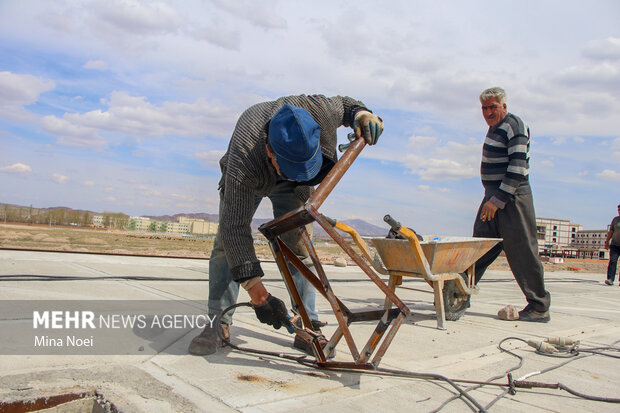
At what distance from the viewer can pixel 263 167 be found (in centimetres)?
244

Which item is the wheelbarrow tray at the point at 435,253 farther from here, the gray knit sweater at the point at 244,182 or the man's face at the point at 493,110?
the gray knit sweater at the point at 244,182

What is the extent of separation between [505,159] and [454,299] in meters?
1.44

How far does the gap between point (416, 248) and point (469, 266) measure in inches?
42.1

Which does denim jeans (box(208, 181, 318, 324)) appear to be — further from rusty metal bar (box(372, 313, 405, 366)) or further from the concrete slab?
rusty metal bar (box(372, 313, 405, 366))

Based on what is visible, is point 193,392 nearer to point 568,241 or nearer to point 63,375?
point 63,375

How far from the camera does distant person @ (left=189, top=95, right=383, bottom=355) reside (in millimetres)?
2207

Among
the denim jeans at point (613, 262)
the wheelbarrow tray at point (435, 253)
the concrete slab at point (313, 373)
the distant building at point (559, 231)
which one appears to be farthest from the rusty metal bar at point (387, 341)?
the distant building at point (559, 231)

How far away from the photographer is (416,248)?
11.1 ft

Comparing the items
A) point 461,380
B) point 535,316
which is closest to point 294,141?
point 461,380

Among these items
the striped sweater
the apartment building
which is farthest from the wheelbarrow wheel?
the apartment building

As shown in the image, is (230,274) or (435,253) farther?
(435,253)

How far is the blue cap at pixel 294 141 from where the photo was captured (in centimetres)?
214

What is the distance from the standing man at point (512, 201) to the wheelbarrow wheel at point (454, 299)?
559 mm

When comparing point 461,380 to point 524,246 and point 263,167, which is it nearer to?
point 263,167
